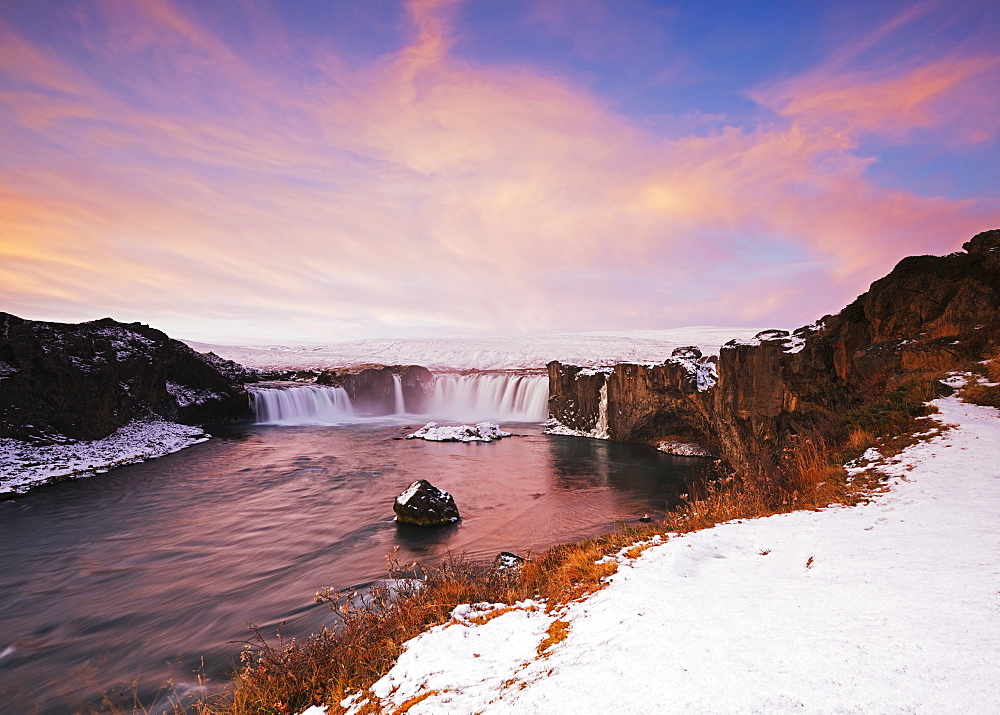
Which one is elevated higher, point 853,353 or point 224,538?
point 853,353

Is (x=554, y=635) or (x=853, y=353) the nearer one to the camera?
(x=554, y=635)

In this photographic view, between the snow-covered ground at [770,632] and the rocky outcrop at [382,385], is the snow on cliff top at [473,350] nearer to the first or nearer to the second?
the rocky outcrop at [382,385]

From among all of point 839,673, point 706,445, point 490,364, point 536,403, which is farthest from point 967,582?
point 490,364

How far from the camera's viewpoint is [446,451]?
88.0ft

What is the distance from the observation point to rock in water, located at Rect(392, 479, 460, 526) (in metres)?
14.1

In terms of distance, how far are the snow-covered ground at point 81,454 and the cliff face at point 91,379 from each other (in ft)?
2.40

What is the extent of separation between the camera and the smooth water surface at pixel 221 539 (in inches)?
316

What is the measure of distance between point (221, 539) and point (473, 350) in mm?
108729

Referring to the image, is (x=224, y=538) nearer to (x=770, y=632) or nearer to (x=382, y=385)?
(x=770, y=632)

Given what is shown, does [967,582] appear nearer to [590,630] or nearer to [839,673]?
[839,673]

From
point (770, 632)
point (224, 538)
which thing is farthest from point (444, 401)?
point (770, 632)

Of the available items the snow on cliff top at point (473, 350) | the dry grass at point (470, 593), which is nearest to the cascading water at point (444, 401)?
the dry grass at point (470, 593)

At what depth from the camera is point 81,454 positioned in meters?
21.8

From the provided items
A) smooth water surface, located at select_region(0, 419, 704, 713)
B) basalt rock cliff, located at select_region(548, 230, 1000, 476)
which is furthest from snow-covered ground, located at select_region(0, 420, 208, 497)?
basalt rock cliff, located at select_region(548, 230, 1000, 476)
